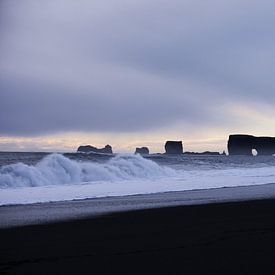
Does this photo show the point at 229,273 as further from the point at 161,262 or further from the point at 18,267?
the point at 18,267

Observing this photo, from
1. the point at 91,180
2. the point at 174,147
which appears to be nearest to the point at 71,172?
the point at 91,180

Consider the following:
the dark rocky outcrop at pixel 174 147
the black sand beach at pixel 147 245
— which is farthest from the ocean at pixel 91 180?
the dark rocky outcrop at pixel 174 147

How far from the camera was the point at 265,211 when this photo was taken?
28.0 ft

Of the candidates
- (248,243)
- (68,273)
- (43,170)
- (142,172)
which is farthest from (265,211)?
(142,172)

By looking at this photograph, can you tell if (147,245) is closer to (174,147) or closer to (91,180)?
(91,180)

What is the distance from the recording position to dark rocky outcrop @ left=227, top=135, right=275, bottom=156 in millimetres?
89562

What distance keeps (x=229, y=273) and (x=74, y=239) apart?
2.53 meters

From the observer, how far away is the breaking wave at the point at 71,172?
61.3 ft

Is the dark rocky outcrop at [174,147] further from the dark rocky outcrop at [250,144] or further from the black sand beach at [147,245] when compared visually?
the black sand beach at [147,245]

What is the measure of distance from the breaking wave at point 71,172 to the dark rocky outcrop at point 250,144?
64.0 metres

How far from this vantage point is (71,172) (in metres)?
21.0

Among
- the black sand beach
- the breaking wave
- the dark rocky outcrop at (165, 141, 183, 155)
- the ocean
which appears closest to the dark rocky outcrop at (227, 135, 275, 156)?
the dark rocky outcrop at (165, 141, 183, 155)

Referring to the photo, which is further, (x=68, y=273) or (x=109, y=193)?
(x=109, y=193)

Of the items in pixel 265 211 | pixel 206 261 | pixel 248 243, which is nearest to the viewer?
pixel 206 261
